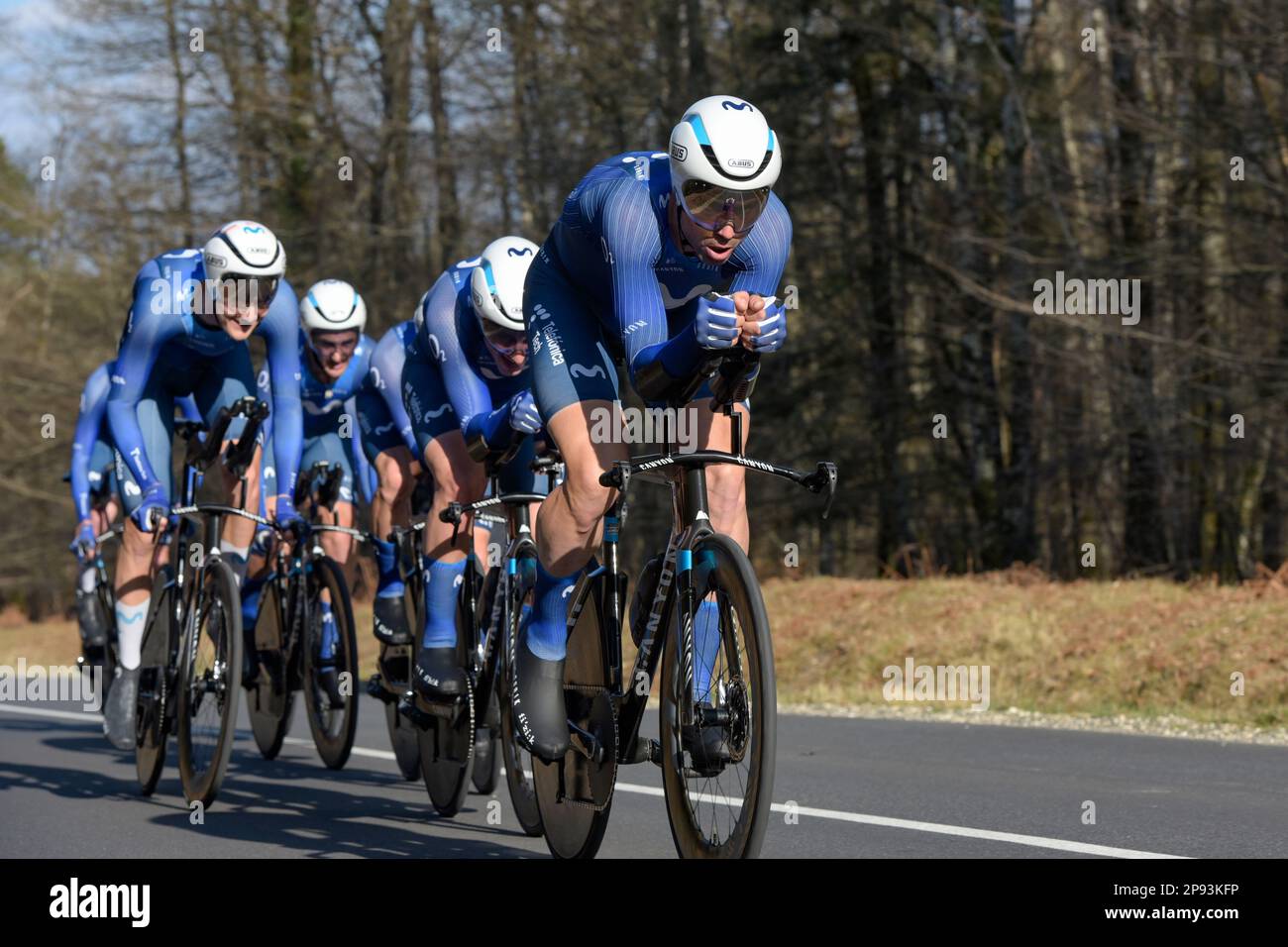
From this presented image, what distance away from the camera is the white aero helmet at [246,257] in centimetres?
811

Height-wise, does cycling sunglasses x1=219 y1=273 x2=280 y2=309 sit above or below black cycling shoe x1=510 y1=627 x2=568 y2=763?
above

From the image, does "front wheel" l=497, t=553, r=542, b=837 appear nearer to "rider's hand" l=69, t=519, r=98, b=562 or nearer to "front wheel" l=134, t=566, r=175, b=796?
"front wheel" l=134, t=566, r=175, b=796

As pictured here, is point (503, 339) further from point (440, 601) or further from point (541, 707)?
point (541, 707)

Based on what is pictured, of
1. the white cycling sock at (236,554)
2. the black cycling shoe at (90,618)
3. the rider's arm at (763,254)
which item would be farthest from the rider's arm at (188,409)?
the rider's arm at (763,254)

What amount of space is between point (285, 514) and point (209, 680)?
890 mm

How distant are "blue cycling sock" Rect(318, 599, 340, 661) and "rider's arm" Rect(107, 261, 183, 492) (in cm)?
118

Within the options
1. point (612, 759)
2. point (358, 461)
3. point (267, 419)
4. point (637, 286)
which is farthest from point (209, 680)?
point (358, 461)

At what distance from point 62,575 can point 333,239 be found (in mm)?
15647

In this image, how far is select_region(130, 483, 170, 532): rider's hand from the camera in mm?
7859

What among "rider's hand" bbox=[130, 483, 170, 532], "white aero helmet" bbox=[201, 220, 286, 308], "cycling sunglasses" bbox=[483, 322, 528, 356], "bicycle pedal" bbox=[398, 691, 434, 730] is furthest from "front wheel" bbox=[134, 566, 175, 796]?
"cycling sunglasses" bbox=[483, 322, 528, 356]

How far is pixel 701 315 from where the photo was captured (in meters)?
4.53

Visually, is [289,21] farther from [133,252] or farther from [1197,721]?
[1197,721]

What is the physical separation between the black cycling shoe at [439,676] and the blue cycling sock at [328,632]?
4.98 feet

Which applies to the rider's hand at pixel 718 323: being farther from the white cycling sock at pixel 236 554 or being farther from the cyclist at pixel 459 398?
the white cycling sock at pixel 236 554
